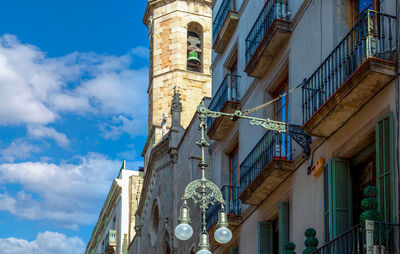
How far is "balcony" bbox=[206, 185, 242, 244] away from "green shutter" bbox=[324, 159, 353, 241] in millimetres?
5377

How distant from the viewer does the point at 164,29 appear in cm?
3875

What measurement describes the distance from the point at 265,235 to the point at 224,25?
6651 millimetres

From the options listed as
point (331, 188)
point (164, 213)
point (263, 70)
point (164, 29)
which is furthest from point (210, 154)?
point (164, 29)

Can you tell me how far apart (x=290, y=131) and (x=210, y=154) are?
8428mm

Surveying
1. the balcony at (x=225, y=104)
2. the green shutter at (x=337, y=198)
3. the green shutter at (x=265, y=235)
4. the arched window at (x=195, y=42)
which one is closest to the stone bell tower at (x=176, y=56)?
the arched window at (x=195, y=42)

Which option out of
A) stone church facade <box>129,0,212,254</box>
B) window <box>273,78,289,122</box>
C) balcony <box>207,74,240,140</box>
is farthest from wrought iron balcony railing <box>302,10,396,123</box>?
stone church facade <box>129,0,212,254</box>

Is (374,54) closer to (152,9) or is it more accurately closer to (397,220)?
(397,220)

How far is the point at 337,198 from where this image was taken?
41.2 feet

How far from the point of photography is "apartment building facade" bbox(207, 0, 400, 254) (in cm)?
1107

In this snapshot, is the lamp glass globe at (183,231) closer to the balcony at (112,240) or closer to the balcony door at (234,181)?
the balcony door at (234,181)

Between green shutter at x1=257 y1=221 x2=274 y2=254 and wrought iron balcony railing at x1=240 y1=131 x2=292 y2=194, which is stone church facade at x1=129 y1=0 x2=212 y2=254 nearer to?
wrought iron balcony railing at x1=240 y1=131 x2=292 y2=194

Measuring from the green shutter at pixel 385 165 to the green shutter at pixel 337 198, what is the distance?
1.47m

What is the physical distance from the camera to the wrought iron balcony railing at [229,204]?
60.2ft

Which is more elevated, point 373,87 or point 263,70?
point 263,70
